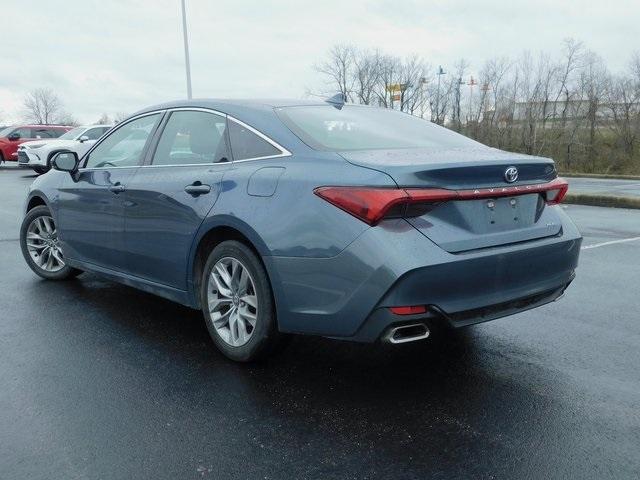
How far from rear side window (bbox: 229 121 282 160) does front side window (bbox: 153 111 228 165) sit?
0.27 feet

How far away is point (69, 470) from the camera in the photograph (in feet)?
8.48

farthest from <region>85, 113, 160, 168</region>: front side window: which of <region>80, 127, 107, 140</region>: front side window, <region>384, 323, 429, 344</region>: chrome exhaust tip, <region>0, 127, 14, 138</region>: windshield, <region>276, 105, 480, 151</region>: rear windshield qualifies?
<region>0, 127, 14, 138</region>: windshield

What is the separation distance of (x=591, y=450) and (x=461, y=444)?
1.82 feet

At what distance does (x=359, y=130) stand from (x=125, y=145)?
6.63ft

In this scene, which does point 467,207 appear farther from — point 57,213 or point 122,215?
point 57,213

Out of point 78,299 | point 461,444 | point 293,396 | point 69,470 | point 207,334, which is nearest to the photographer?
point 69,470

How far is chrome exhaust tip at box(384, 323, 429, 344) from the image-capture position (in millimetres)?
3018

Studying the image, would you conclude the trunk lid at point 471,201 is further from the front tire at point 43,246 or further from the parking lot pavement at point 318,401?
the front tire at point 43,246

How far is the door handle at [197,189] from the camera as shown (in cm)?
380

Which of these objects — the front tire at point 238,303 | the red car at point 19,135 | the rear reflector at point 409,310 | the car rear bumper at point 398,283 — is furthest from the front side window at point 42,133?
the rear reflector at point 409,310

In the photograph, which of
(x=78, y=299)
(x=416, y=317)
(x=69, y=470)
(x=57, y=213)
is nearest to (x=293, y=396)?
(x=416, y=317)

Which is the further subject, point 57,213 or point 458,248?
point 57,213

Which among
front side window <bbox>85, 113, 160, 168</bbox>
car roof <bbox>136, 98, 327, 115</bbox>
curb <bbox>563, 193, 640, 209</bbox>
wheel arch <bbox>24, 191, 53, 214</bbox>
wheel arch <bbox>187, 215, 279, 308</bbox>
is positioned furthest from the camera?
curb <bbox>563, 193, 640, 209</bbox>

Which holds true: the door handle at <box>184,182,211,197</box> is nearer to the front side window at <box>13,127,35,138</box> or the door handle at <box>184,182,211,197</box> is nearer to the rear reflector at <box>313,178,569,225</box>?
the rear reflector at <box>313,178,569,225</box>
